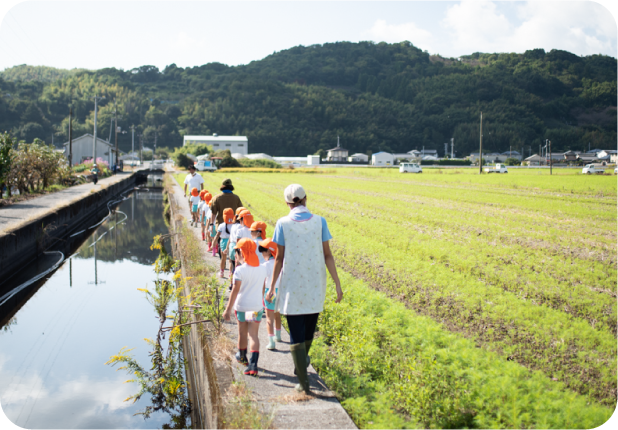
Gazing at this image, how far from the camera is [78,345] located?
8.09m

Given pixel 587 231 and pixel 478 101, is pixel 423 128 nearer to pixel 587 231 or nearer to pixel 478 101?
pixel 478 101

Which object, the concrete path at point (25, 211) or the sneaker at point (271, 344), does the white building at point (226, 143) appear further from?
the sneaker at point (271, 344)

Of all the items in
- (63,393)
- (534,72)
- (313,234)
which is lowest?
(63,393)

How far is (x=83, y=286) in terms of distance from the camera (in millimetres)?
11781

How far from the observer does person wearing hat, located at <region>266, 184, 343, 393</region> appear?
4.11m

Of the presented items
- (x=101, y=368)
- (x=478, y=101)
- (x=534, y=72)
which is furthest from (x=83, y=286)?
(x=534, y=72)

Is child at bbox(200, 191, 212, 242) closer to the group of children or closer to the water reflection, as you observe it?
the water reflection

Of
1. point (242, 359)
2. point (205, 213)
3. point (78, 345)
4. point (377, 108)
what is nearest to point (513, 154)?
point (377, 108)

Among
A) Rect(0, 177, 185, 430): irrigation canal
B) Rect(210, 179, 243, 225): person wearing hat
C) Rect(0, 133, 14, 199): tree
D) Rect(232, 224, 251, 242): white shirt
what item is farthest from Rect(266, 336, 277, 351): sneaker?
Rect(0, 133, 14, 199): tree

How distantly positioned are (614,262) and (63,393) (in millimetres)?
10143

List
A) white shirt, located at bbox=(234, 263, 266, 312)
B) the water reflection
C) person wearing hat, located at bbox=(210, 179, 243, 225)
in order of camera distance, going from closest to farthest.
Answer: white shirt, located at bbox=(234, 263, 266, 312)
the water reflection
person wearing hat, located at bbox=(210, 179, 243, 225)

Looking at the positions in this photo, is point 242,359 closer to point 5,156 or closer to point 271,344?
point 271,344

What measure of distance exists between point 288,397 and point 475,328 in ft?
10.0

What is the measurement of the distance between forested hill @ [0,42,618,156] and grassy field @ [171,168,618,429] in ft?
338
